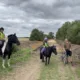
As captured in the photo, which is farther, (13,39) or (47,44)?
(47,44)

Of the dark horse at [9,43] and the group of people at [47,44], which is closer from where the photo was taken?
the dark horse at [9,43]

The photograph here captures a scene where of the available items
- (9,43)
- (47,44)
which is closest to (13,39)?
A: (9,43)

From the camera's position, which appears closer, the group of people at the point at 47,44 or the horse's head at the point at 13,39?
the horse's head at the point at 13,39

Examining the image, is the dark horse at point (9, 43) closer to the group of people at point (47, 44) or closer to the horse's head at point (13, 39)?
the horse's head at point (13, 39)

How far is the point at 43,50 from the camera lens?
19.9 meters

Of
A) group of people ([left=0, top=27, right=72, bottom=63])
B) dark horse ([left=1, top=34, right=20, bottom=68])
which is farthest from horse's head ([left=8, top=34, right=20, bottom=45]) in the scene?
group of people ([left=0, top=27, right=72, bottom=63])

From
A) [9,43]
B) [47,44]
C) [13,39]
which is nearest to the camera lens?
[13,39]

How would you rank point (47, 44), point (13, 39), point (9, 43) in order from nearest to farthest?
point (13, 39), point (9, 43), point (47, 44)

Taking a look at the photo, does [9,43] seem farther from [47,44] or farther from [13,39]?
[47,44]

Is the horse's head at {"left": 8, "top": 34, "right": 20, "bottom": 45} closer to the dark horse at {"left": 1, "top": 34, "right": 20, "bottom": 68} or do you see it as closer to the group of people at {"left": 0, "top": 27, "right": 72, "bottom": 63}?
the dark horse at {"left": 1, "top": 34, "right": 20, "bottom": 68}

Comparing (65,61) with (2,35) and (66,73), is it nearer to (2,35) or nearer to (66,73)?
(66,73)

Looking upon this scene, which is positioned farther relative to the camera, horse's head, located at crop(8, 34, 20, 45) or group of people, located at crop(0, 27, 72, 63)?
group of people, located at crop(0, 27, 72, 63)

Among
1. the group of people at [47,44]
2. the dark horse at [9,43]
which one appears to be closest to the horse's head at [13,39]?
the dark horse at [9,43]

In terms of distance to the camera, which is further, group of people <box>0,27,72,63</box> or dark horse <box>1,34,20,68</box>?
group of people <box>0,27,72,63</box>
